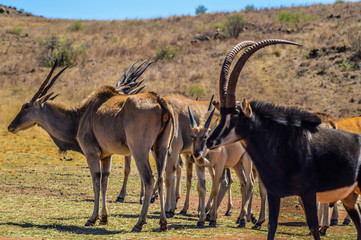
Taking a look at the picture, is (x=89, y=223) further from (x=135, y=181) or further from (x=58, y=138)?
(x=135, y=181)

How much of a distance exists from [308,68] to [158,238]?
3138 centimetres

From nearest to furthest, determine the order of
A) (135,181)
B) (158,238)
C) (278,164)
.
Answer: (278,164)
(158,238)
(135,181)

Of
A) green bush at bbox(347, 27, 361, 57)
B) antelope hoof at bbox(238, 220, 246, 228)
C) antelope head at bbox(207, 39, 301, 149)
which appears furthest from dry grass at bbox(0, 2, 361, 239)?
antelope head at bbox(207, 39, 301, 149)

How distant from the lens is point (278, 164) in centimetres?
698

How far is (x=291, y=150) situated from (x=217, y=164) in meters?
4.16

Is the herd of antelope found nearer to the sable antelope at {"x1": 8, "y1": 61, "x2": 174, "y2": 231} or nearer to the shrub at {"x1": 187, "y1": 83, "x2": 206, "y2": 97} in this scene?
the sable antelope at {"x1": 8, "y1": 61, "x2": 174, "y2": 231}

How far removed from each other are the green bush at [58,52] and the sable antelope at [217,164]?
1245 inches

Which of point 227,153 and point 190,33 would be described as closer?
point 227,153

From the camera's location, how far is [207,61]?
42500 mm

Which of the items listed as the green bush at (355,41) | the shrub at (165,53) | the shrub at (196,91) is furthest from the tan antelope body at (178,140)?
the shrub at (165,53)

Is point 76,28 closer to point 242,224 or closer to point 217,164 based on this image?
point 217,164

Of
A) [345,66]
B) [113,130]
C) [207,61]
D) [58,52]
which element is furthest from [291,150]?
[58,52]

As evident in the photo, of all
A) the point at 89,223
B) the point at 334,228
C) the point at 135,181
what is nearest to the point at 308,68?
the point at 135,181

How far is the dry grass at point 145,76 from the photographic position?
35.1 feet
